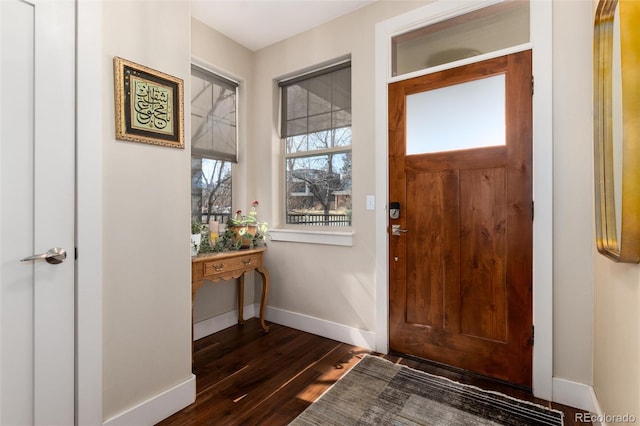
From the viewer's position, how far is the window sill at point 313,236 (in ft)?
8.75

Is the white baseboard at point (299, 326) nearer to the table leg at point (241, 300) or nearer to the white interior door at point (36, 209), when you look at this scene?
the table leg at point (241, 300)

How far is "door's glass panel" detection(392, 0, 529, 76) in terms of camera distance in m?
2.02

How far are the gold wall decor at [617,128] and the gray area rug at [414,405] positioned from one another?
102cm

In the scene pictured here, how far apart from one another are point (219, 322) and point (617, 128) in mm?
3005

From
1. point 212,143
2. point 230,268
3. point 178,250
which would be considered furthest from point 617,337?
point 212,143

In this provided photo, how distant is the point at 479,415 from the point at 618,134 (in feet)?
4.96

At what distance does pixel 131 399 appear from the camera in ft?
5.19

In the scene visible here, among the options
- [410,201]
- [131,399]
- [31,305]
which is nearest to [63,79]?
[31,305]

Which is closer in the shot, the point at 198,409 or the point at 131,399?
the point at 131,399

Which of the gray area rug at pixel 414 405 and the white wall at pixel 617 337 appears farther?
the gray area rug at pixel 414 405

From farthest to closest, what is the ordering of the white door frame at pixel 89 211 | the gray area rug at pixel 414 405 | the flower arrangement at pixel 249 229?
the flower arrangement at pixel 249 229
the gray area rug at pixel 414 405
the white door frame at pixel 89 211

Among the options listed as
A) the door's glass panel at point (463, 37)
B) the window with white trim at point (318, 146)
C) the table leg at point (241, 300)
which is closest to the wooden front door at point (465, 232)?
the door's glass panel at point (463, 37)

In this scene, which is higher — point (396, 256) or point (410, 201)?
point (410, 201)

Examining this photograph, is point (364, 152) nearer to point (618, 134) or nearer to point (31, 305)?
point (618, 134)
